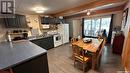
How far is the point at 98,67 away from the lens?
2711 mm

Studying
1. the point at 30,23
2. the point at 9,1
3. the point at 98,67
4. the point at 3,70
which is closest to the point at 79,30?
the point at 30,23

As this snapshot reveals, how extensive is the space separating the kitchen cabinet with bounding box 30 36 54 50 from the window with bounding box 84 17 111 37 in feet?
12.4

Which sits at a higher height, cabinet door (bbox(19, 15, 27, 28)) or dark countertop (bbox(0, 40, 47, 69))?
cabinet door (bbox(19, 15, 27, 28))

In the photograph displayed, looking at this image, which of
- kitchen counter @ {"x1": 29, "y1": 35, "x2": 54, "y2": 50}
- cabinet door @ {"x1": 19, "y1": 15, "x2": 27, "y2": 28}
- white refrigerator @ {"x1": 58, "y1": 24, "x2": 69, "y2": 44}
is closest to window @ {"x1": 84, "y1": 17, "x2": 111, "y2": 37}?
white refrigerator @ {"x1": 58, "y1": 24, "x2": 69, "y2": 44}

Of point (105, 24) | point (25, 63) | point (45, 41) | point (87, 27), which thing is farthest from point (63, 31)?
point (25, 63)

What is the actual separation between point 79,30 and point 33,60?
6452mm

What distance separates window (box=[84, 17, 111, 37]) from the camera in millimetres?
5967

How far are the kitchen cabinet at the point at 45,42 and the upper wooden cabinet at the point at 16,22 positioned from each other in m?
1.03

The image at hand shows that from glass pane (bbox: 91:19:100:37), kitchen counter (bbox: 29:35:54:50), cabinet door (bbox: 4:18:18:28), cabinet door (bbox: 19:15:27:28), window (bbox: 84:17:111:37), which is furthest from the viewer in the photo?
glass pane (bbox: 91:19:100:37)

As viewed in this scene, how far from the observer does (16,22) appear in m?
3.81

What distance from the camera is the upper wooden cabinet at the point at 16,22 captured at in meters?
3.58

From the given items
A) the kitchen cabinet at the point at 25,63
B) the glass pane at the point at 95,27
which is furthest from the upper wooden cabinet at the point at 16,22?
the glass pane at the point at 95,27

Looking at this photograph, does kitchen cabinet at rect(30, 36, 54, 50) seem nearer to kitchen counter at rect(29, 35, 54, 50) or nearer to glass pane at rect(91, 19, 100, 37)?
kitchen counter at rect(29, 35, 54, 50)

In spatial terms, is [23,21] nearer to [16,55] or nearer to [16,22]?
[16,22]
